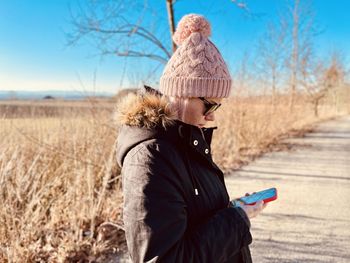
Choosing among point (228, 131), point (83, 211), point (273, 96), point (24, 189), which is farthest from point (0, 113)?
point (273, 96)

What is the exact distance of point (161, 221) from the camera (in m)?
1.01

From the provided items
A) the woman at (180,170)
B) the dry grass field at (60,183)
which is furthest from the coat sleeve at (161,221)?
the dry grass field at (60,183)

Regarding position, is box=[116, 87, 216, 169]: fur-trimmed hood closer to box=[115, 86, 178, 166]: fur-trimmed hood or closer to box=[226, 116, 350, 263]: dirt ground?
box=[115, 86, 178, 166]: fur-trimmed hood

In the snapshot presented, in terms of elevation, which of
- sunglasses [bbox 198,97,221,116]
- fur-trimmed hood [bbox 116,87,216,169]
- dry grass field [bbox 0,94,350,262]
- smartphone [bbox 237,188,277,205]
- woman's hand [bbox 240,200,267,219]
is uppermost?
sunglasses [bbox 198,97,221,116]

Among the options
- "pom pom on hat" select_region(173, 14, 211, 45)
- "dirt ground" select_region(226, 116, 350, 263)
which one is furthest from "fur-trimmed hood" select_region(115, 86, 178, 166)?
"dirt ground" select_region(226, 116, 350, 263)

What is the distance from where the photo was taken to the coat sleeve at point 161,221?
40.1 inches

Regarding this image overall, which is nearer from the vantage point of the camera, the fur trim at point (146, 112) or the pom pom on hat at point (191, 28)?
the fur trim at point (146, 112)

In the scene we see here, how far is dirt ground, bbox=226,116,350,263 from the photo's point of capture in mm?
3119

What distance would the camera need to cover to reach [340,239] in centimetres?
337

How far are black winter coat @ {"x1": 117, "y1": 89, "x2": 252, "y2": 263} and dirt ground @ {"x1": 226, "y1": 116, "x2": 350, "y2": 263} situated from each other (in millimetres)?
1987

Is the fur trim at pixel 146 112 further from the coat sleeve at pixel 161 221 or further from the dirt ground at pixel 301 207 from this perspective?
the dirt ground at pixel 301 207

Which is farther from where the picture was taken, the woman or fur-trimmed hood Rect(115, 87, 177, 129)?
fur-trimmed hood Rect(115, 87, 177, 129)

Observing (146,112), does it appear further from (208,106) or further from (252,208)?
(252,208)

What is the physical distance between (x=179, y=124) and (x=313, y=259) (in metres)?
2.45
